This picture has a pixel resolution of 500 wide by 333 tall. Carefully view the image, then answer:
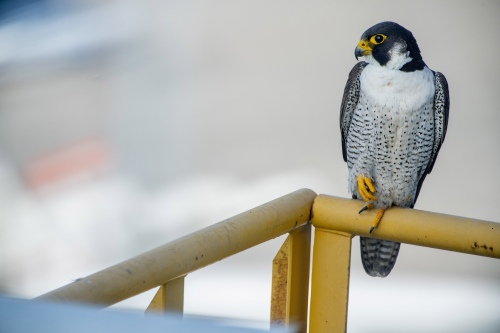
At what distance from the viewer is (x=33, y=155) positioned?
5.00 meters

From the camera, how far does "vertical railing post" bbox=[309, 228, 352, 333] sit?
1592 millimetres

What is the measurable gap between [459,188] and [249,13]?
184cm

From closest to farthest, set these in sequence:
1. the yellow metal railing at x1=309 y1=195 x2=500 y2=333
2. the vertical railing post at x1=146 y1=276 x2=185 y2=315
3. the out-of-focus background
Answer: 1. the vertical railing post at x1=146 y1=276 x2=185 y2=315
2. the yellow metal railing at x1=309 y1=195 x2=500 y2=333
3. the out-of-focus background

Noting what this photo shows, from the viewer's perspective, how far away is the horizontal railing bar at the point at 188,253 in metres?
1.11

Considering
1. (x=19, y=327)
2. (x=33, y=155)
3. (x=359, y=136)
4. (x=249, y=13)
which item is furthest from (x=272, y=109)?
(x=19, y=327)

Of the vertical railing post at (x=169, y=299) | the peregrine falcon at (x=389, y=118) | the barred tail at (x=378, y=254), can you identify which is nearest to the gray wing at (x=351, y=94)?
the peregrine falcon at (x=389, y=118)

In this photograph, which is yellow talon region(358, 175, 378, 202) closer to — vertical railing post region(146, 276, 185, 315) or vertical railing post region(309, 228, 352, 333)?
vertical railing post region(309, 228, 352, 333)

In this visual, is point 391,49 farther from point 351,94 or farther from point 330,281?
point 330,281

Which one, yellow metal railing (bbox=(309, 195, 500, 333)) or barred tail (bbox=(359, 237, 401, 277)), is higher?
barred tail (bbox=(359, 237, 401, 277))

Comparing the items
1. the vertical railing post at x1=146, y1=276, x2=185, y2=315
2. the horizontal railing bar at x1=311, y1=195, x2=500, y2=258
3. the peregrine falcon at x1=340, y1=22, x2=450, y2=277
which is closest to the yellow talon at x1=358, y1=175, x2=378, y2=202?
the peregrine falcon at x1=340, y1=22, x2=450, y2=277

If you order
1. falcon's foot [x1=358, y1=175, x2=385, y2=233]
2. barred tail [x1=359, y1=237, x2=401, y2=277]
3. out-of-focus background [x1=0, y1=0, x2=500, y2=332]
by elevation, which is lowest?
barred tail [x1=359, y1=237, x2=401, y2=277]

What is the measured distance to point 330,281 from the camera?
1.60 meters

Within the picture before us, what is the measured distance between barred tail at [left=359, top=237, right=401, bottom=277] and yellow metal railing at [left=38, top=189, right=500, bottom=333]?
909 millimetres

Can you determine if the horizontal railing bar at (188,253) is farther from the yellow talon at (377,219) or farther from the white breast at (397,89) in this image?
the white breast at (397,89)
